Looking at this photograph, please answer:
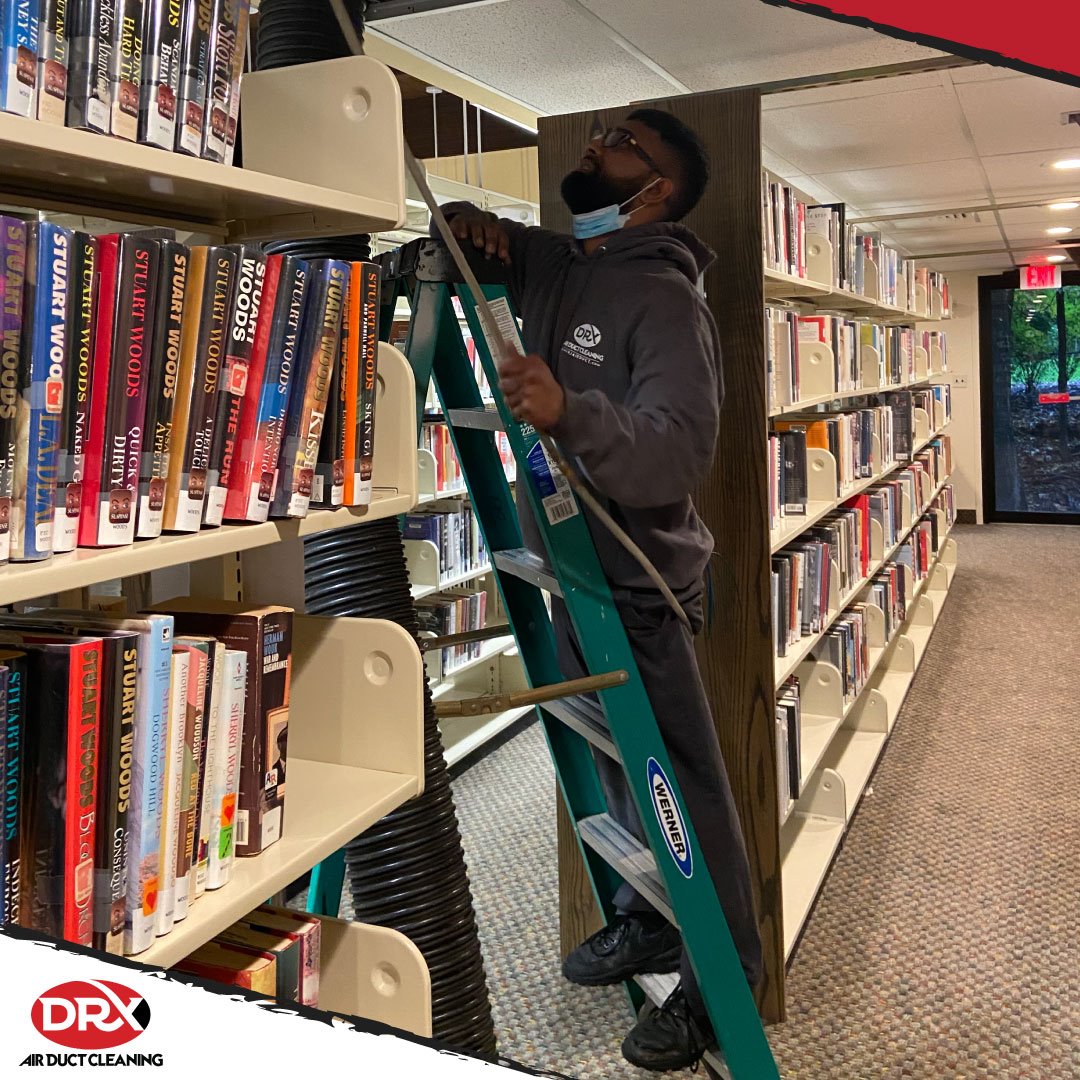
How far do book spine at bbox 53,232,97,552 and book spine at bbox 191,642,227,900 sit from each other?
0.70ft

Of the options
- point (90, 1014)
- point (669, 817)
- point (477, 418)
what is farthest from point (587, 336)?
point (90, 1014)

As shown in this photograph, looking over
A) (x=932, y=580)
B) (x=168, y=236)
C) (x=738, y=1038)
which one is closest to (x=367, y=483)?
(x=168, y=236)

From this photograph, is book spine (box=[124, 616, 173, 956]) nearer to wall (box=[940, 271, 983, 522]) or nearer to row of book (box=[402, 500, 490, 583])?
row of book (box=[402, 500, 490, 583])

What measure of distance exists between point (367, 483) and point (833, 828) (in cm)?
227

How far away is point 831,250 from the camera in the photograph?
136 inches

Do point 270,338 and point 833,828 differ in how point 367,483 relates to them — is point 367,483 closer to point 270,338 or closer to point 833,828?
point 270,338

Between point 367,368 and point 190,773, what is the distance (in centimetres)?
46

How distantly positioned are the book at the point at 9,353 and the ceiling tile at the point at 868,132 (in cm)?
318

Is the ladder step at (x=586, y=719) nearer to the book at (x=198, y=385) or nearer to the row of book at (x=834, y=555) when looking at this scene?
the row of book at (x=834, y=555)

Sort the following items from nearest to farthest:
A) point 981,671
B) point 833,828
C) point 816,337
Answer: point 833,828, point 816,337, point 981,671

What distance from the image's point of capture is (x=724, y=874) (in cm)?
181

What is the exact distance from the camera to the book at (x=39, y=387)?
80cm

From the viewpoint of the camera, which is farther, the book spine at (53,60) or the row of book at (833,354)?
the row of book at (833,354)

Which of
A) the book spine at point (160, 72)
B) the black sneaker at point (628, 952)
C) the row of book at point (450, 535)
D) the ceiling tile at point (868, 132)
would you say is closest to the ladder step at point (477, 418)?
the book spine at point (160, 72)
